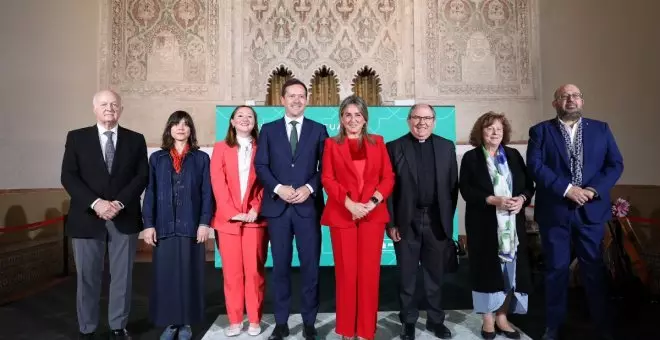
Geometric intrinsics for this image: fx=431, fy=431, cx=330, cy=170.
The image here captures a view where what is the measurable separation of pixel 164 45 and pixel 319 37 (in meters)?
2.32

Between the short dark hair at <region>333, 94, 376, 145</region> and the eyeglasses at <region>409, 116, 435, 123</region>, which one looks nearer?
the short dark hair at <region>333, 94, 376, 145</region>

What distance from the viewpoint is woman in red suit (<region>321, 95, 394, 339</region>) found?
8.14ft

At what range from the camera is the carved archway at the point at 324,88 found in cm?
655

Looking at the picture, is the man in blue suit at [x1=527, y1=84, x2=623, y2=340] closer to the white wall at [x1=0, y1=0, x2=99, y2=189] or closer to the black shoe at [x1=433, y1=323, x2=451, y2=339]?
the black shoe at [x1=433, y1=323, x2=451, y2=339]

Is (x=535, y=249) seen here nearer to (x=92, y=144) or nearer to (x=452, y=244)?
(x=452, y=244)

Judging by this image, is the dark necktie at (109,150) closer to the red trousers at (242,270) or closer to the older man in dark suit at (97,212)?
the older man in dark suit at (97,212)

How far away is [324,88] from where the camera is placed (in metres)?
6.59

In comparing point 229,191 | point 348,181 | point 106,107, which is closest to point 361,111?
point 348,181

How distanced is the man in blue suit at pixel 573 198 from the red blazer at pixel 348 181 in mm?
969

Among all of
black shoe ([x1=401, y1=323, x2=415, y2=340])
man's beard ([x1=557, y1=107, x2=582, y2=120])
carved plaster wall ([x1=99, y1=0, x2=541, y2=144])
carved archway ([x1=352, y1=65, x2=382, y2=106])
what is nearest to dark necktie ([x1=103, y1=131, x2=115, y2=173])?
black shoe ([x1=401, y1=323, x2=415, y2=340])

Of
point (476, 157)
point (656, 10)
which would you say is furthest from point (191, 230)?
point (656, 10)

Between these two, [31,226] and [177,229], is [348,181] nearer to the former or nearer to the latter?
[177,229]

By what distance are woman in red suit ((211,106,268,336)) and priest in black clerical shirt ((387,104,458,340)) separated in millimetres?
859

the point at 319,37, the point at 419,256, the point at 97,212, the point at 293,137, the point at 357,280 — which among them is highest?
the point at 319,37
